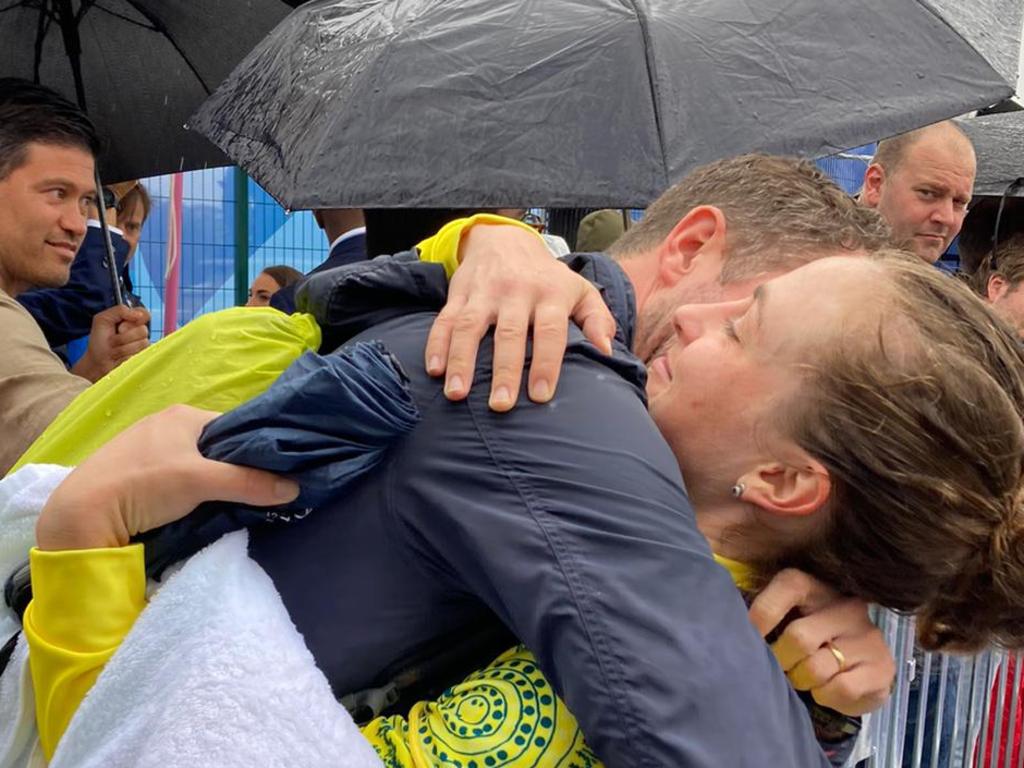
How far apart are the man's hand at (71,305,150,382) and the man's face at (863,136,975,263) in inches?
103

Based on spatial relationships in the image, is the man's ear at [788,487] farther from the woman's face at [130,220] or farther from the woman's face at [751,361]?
the woman's face at [130,220]

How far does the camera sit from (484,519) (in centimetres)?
113

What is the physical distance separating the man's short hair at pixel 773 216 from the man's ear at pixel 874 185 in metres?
2.56

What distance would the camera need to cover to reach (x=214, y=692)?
1.13 metres

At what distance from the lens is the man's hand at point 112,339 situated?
378cm

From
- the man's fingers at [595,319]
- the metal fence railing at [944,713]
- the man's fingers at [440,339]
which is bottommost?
the metal fence railing at [944,713]

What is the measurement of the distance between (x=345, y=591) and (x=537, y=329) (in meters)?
0.35

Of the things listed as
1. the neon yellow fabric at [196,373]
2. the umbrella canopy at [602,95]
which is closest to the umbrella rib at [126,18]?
the umbrella canopy at [602,95]

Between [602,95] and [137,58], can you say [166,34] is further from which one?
[602,95]

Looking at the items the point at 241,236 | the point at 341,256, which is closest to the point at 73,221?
the point at 341,256

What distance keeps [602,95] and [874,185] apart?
205 centimetres

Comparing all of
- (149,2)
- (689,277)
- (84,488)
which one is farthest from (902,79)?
(149,2)

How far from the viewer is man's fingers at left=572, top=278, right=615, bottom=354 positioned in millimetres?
1351

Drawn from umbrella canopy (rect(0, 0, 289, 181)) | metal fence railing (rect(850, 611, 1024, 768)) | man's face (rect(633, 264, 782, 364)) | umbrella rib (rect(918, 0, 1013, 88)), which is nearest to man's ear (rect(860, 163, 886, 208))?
umbrella rib (rect(918, 0, 1013, 88))
